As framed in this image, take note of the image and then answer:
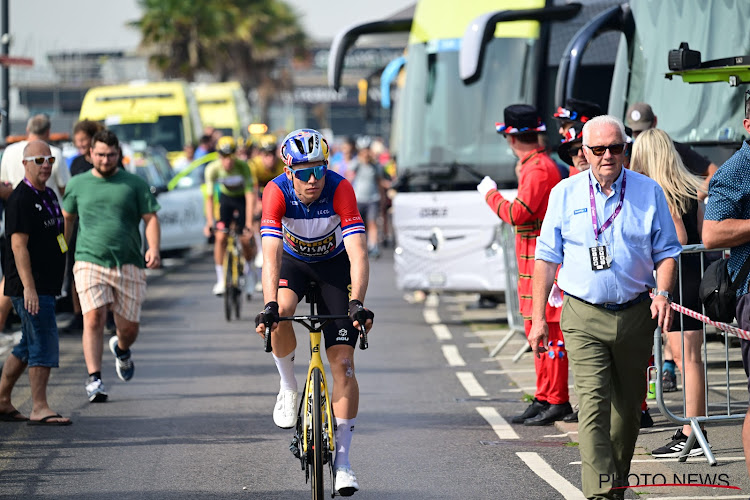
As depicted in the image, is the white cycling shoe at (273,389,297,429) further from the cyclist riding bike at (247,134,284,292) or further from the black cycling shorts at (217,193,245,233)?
the cyclist riding bike at (247,134,284,292)

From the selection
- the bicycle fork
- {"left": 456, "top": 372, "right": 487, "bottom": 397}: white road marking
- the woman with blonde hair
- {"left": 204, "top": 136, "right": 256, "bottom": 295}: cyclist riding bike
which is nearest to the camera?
the bicycle fork

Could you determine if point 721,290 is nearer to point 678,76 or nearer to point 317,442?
point 317,442

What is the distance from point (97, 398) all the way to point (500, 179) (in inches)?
234

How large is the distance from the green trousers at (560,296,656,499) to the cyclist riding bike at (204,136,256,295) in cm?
1040

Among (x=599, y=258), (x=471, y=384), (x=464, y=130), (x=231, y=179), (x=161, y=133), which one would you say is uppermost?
(x=464, y=130)

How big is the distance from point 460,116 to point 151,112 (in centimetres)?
2017

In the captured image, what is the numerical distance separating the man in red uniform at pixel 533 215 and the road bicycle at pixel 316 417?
114 inches

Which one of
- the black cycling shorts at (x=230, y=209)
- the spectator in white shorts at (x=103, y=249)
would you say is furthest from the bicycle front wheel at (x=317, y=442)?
the black cycling shorts at (x=230, y=209)

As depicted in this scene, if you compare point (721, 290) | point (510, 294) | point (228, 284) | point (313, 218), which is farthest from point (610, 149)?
point (228, 284)

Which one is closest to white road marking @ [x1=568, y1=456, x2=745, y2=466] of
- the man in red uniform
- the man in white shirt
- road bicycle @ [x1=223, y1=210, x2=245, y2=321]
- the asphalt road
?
the asphalt road

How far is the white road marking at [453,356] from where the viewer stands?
41.5 ft

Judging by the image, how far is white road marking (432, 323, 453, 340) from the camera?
1463cm

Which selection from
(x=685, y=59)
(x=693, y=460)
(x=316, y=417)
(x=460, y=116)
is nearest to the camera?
(x=316, y=417)

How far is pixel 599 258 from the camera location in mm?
6254
